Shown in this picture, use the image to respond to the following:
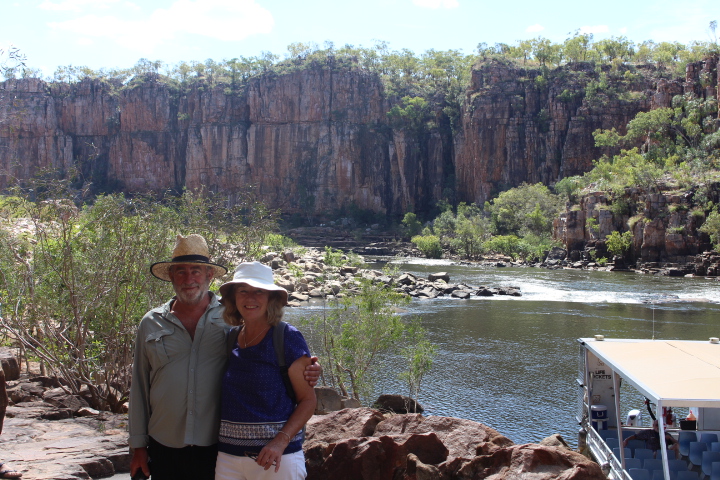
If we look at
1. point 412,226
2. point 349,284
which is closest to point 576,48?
point 412,226

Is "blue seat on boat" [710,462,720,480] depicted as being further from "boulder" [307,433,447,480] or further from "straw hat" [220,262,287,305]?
"straw hat" [220,262,287,305]

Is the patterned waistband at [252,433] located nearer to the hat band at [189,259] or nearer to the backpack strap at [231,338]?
the backpack strap at [231,338]

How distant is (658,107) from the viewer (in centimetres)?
7462

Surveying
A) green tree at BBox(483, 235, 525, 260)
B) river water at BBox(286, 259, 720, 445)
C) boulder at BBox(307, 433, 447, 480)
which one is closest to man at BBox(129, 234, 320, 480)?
boulder at BBox(307, 433, 447, 480)

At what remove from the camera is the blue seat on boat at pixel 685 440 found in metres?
7.61

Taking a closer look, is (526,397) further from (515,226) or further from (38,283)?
(515,226)

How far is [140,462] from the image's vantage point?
382 cm

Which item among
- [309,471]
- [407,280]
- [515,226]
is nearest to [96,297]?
[309,471]

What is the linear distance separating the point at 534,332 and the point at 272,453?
21474mm

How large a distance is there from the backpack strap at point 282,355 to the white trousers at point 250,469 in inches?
14.2

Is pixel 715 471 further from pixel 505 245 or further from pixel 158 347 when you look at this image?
pixel 505 245

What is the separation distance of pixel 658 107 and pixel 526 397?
229ft

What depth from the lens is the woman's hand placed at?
11.4 feet

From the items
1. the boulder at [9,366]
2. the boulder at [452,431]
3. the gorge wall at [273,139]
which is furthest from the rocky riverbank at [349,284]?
the gorge wall at [273,139]
